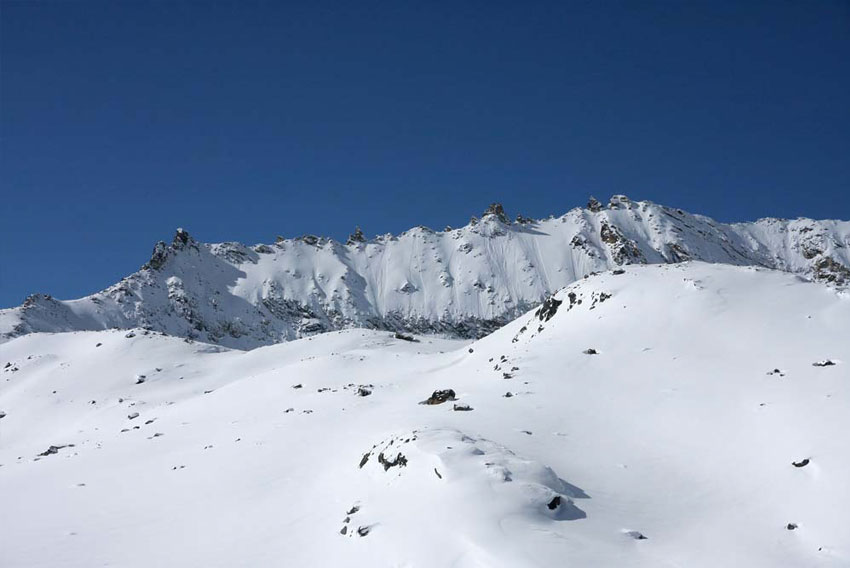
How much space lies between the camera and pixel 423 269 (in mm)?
159625

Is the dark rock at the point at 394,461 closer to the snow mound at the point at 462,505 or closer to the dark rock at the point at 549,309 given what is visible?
the snow mound at the point at 462,505

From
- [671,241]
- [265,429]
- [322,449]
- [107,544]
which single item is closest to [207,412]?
[265,429]

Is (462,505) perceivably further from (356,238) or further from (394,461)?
(356,238)

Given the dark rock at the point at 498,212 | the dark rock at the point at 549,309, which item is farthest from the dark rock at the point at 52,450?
the dark rock at the point at 498,212

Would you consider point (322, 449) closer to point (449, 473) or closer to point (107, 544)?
point (107, 544)

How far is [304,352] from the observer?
58.8m

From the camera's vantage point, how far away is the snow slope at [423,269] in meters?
134

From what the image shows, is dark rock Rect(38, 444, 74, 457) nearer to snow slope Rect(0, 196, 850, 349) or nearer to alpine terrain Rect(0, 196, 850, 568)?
alpine terrain Rect(0, 196, 850, 568)

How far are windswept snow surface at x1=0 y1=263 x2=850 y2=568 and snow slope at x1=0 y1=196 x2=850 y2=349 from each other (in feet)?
307

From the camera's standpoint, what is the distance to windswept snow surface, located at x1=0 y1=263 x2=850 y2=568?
1320 centimetres

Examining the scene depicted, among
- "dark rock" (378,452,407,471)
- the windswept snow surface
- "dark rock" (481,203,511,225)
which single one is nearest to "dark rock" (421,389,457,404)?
the windswept snow surface

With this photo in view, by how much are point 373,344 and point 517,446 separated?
4194 cm

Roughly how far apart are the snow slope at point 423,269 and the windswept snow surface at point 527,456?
9351cm

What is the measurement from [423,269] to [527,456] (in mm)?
141869
